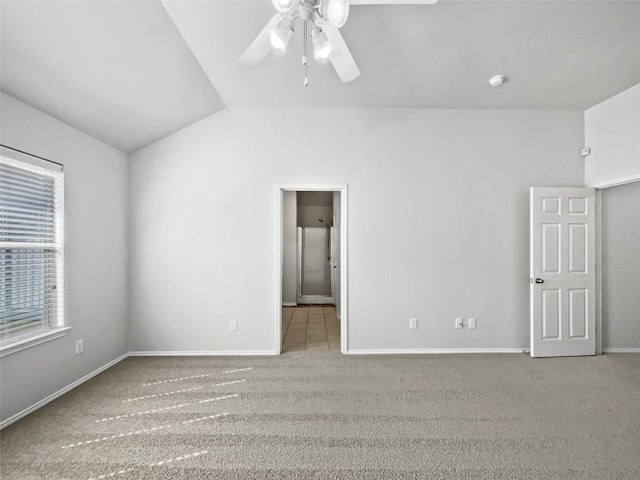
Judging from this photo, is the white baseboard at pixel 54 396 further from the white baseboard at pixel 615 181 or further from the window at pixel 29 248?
the white baseboard at pixel 615 181

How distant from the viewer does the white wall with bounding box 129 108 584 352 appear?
11.4ft

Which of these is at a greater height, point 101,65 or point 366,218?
point 101,65

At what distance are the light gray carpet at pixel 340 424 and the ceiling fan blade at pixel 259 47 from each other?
8.00ft

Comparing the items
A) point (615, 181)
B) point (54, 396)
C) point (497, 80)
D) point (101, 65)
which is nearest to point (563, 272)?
point (615, 181)

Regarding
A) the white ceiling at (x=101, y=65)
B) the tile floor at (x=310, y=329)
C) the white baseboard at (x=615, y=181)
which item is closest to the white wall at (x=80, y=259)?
the white ceiling at (x=101, y=65)

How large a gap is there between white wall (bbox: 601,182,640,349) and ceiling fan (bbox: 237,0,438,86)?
3.65 metres

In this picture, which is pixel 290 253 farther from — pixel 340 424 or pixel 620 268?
pixel 620 268

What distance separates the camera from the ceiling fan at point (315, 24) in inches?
56.7

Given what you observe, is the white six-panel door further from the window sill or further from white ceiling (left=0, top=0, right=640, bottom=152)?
the window sill

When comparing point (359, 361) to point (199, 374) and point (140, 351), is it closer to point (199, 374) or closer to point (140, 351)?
point (199, 374)

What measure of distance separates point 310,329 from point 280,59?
11.8ft

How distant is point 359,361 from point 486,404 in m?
1.28

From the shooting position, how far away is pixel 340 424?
216 cm

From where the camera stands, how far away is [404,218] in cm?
351
